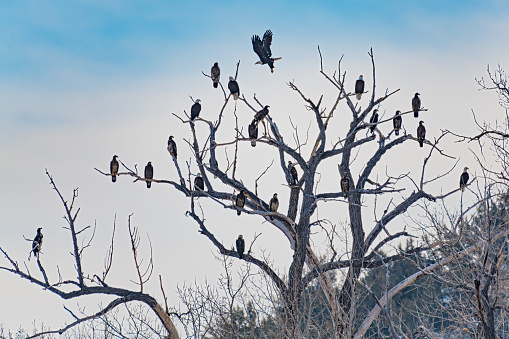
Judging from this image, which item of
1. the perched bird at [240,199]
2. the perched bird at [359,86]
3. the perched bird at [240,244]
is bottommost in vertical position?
the perched bird at [240,244]

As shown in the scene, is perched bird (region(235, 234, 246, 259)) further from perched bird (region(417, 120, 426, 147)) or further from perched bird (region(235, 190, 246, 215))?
perched bird (region(417, 120, 426, 147))

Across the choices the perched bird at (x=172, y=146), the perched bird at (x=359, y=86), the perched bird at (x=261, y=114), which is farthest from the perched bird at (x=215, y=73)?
the perched bird at (x=359, y=86)

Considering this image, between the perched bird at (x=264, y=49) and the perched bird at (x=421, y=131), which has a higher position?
the perched bird at (x=264, y=49)

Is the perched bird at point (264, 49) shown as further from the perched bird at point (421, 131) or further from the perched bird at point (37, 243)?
the perched bird at point (37, 243)

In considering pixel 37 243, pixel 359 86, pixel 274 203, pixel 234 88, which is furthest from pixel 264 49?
pixel 37 243

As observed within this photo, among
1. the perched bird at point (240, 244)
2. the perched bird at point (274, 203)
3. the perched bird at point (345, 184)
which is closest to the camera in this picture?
the perched bird at point (240, 244)

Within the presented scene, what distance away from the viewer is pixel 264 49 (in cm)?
1681

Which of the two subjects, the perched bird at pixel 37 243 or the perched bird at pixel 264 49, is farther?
the perched bird at pixel 264 49

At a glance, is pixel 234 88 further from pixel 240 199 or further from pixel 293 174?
pixel 240 199

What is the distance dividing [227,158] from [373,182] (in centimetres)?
340

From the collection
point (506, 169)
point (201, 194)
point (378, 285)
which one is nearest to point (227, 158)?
point (201, 194)

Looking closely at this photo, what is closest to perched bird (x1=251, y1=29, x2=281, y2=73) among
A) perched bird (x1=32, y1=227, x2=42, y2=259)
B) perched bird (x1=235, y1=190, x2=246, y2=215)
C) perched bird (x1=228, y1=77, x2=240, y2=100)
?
perched bird (x1=228, y1=77, x2=240, y2=100)

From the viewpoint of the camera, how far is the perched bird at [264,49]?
1634cm

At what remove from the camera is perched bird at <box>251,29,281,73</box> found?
16344 millimetres
